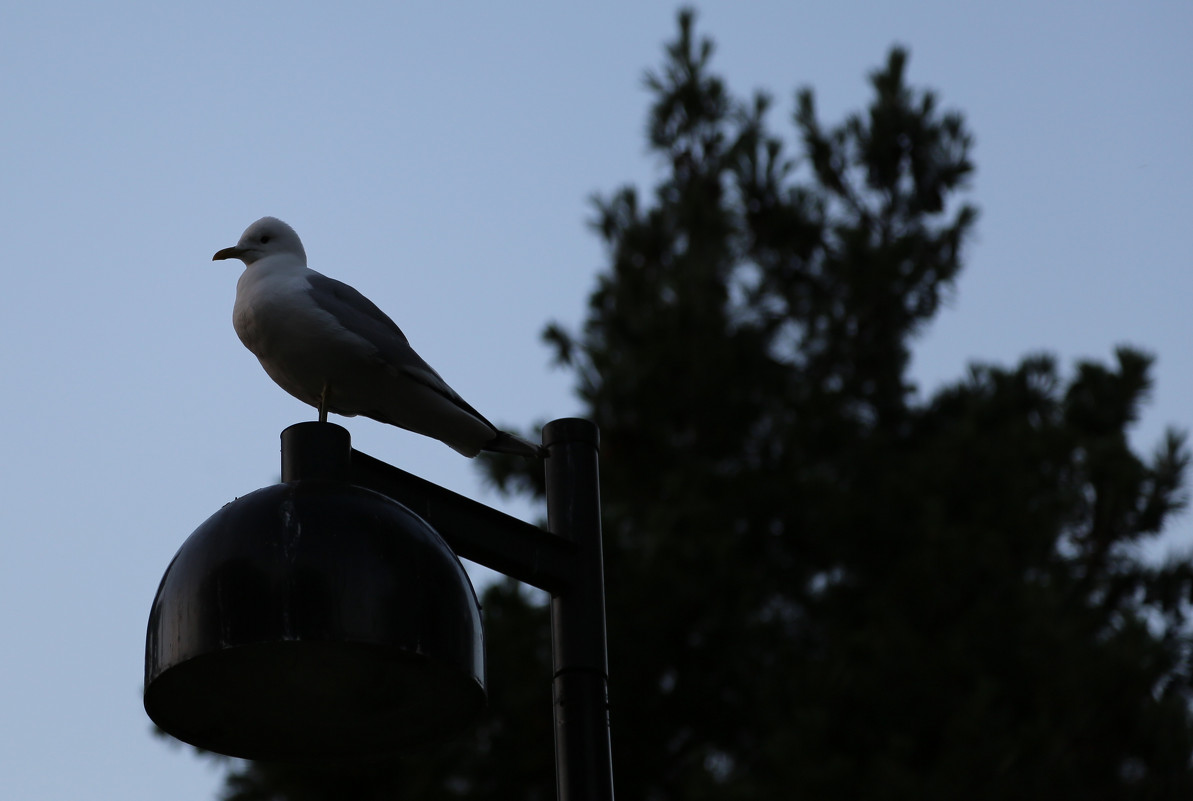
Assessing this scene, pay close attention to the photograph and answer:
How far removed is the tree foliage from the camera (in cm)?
820

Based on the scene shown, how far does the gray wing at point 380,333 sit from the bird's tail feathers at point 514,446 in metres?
0.03

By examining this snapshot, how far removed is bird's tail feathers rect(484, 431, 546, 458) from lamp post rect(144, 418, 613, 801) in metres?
0.26

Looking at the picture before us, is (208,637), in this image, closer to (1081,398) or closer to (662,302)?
(662,302)

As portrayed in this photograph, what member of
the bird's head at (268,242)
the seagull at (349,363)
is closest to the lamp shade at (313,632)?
the seagull at (349,363)

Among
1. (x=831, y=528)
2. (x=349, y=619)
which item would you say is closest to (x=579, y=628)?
(x=349, y=619)

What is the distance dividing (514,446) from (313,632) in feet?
3.02

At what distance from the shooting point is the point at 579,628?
2.21 metres

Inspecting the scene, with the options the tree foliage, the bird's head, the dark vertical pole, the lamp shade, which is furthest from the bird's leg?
the tree foliage

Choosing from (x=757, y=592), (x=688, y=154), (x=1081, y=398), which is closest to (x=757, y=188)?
(x=688, y=154)

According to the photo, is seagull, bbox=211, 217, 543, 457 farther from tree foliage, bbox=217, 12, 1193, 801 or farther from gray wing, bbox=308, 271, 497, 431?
tree foliage, bbox=217, 12, 1193, 801

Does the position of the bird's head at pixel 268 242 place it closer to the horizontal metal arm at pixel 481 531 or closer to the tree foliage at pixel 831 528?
the horizontal metal arm at pixel 481 531

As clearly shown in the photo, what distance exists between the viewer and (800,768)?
7750 millimetres

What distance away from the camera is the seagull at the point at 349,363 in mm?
2721

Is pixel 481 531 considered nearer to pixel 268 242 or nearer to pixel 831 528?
pixel 268 242
